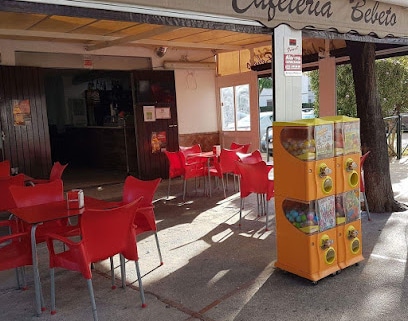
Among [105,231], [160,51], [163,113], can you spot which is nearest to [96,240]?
[105,231]

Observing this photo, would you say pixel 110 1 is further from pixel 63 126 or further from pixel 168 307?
pixel 63 126

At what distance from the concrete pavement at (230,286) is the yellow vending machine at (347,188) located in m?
0.17

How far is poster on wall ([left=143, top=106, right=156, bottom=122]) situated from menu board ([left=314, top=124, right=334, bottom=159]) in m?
5.44

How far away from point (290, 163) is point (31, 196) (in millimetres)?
2187

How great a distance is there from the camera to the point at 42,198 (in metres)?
3.60

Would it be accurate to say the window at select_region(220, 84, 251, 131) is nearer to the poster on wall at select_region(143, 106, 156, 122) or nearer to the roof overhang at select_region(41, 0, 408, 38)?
the poster on wall at select_region(143, 106, 156, 122)

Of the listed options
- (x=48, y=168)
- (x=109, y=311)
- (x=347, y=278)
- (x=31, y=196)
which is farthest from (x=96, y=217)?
(x=48, y=168)

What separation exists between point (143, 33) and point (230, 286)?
428cm

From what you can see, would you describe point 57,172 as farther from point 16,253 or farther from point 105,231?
point 105,231

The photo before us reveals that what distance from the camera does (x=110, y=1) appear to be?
2504 mm

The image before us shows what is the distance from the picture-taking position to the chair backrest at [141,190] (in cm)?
354

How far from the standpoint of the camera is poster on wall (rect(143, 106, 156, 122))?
823cm

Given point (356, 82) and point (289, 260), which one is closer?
point (289, 260)

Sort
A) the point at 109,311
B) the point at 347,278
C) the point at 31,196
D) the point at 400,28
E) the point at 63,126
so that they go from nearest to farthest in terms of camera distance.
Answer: the point at 109,311, the point at 347,278, the point at 31,196, the point at 400,28, the point at 63,126
